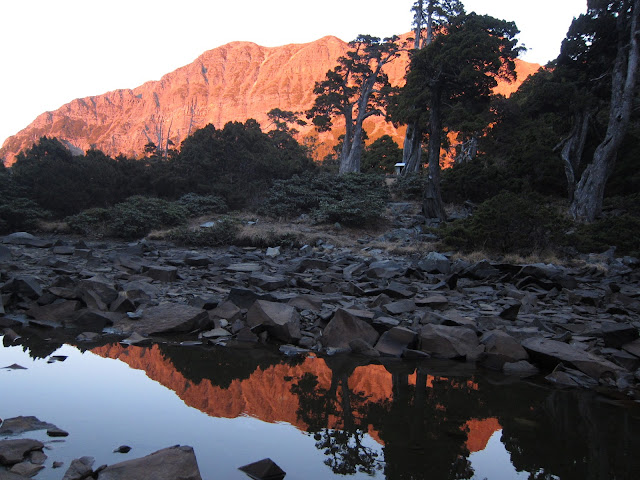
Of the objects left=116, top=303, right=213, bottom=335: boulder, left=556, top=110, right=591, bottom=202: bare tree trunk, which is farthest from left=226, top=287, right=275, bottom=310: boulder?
left=556, top=110, right=591, bottom=202: bare tree trunk

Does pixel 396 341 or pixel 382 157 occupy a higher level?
pixel 382 157

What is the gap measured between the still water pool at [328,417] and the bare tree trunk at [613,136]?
1600 centimetres

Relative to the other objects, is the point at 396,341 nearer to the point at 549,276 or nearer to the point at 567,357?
the point at 567,357

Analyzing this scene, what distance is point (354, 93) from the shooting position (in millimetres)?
36406

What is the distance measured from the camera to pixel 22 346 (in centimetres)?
564

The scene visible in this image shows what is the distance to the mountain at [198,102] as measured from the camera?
13925 centimetres

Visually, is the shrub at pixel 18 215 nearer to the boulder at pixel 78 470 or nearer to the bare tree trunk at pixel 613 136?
the boulder at pixel 78 470

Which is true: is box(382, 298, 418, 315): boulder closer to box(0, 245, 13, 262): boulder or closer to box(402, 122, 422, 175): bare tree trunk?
box(0, 245, 13, 262): boulder

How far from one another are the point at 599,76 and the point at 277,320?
21110mm

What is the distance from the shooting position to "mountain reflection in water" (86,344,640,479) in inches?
125

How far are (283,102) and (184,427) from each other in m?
171

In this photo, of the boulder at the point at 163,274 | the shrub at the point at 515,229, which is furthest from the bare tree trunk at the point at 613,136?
the boulder at the point at 163,274

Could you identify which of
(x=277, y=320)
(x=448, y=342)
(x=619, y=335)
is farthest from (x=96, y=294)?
(x=619, y=335)

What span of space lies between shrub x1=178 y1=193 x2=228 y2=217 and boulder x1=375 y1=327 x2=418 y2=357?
1593 centimetres
